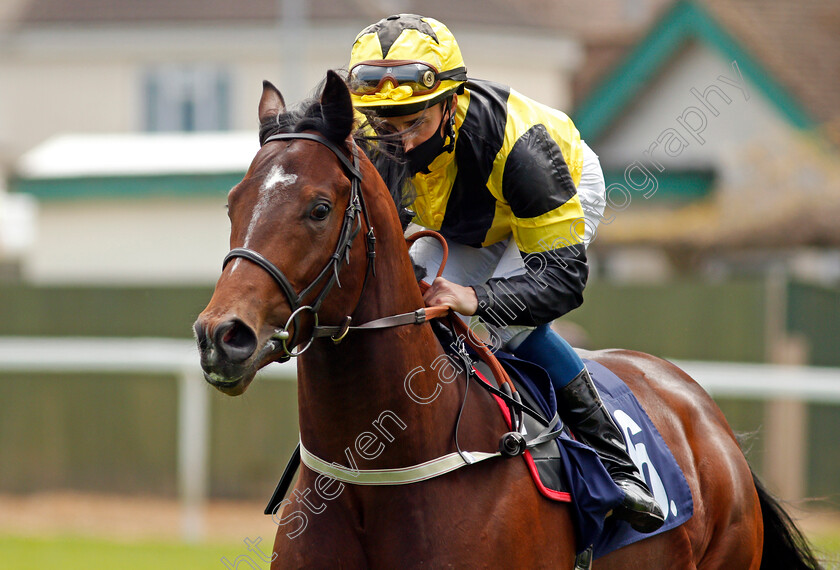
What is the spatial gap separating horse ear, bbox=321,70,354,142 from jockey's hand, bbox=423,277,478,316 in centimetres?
56

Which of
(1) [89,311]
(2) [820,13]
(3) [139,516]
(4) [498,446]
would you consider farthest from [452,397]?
(2) [820,13]

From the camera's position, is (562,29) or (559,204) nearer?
(559,204)

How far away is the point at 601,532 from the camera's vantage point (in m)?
3.24

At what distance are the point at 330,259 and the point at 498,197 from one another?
79cm

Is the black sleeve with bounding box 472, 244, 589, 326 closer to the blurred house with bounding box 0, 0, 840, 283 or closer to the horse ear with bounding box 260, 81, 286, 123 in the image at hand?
the horse ear with bounding box 260, 81, 286, 123

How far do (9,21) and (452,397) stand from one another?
2174 centimetres

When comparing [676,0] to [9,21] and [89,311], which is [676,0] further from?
[9,21]

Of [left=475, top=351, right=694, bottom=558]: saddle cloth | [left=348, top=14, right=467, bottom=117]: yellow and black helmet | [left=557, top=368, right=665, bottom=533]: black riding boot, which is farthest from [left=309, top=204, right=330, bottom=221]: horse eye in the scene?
[left=557, top=368, right=665, bottom=533]: black riding boot

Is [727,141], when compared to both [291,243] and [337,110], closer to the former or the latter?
[337,110]

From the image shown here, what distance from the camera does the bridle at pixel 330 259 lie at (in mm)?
2467

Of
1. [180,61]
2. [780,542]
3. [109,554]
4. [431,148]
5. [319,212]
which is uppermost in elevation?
[180,61]

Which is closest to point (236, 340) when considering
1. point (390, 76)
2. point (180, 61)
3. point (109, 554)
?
point (390, 76)

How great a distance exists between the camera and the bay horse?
2.47m

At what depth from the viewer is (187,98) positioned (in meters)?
21.4
